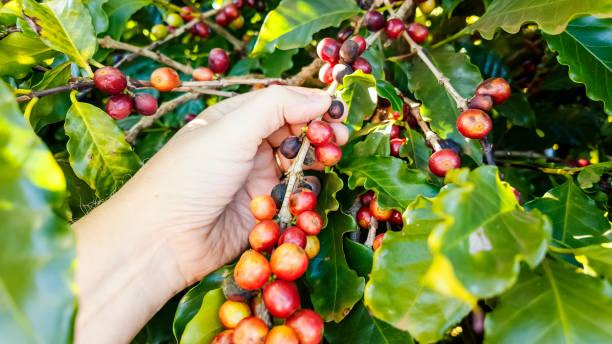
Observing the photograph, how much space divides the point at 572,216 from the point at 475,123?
1.23ft

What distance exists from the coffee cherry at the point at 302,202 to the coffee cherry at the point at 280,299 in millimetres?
205

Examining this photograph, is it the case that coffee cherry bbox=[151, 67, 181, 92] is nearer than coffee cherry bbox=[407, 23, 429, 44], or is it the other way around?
coffee cherry bbox=[151, 67, 181, 92]

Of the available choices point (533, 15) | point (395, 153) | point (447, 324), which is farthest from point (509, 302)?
point (533, 15)

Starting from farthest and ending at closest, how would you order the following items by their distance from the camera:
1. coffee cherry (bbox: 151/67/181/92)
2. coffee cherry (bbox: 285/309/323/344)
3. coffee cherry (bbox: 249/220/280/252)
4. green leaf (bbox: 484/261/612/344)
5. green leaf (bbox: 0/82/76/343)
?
coffee cherry (bbox: 151/67/181/92) → coffee cherry (bbox: 249/220/280/252) → coffee cherry (bbox: 285/309/323/344) → green leaf (bbox: 484/261/612/344) → green leaf (bbox: 0/82/76/343)

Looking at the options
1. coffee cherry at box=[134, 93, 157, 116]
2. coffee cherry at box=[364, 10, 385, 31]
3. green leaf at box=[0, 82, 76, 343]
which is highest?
green leaf at box=[0, 82, 76, 343]

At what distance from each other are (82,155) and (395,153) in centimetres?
96

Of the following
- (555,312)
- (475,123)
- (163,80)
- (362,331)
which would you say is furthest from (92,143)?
(555,312)

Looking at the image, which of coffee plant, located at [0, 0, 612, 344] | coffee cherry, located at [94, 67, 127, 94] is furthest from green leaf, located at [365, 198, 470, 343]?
coffee cherry, located at [94, 67, 127, 94]

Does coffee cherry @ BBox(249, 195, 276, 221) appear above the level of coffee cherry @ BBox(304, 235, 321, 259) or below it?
above

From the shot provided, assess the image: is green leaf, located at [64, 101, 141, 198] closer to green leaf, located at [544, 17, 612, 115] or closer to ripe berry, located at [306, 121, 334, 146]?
ripe berry, located at [306, 121, 334, 146]

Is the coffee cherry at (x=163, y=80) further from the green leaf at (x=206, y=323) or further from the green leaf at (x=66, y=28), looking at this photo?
the green leaf at (x=206, y=323)

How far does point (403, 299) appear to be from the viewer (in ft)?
2.68

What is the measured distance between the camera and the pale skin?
3.91ft

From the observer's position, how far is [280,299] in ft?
2.83
